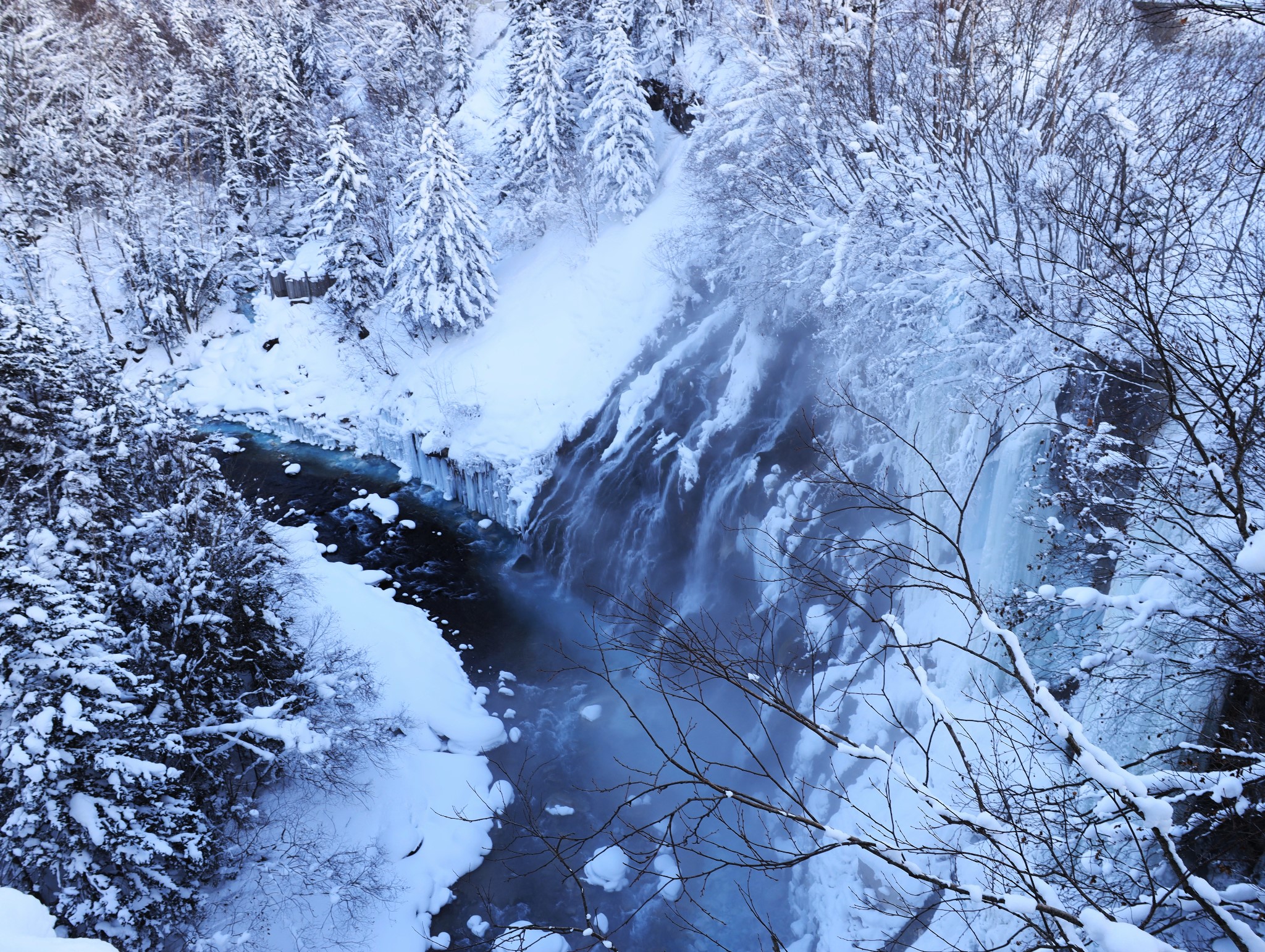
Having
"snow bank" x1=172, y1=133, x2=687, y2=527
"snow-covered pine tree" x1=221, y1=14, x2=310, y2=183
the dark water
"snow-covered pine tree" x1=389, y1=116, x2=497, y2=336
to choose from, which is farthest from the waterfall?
"snow-covered pine tree" x1=221, y1=14, x2=310, y2=183

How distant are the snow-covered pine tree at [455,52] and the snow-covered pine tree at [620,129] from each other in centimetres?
1288

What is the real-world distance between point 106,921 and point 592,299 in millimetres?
17774

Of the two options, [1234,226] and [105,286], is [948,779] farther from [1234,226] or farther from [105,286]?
[105,286]

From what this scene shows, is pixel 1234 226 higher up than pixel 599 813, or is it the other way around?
pixel 1234 226

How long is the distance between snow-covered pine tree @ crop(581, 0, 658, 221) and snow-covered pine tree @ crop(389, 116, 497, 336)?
4420 mm

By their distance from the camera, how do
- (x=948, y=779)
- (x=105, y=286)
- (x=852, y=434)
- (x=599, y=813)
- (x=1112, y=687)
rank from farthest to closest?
(x=105, y=286) → (x=852, y=434) → (x=599, y=813) → (x=948, y=779) → (x=1112, y=687)

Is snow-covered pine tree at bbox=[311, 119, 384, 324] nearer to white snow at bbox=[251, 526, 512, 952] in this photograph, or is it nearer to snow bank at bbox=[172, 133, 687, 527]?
snow bank at bbox=[172, 133, 687, 527]

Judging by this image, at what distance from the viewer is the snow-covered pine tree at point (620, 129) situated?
20.6 meters

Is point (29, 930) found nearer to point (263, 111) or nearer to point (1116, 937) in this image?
point (1116, 937)

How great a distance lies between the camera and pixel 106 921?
269 inches

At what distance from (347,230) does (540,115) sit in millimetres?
8338

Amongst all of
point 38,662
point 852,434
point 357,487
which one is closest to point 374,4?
point 357,487

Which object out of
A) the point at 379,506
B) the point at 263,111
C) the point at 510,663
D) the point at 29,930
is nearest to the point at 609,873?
the point at 510,663

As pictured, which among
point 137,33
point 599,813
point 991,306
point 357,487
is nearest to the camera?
point 991,306
